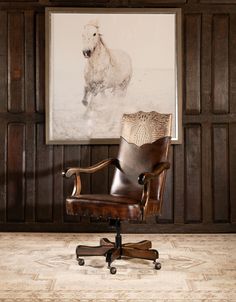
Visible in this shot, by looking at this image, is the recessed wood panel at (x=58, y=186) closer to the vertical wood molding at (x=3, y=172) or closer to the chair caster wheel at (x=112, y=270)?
the vertical wood molding at (x=3, y=172)

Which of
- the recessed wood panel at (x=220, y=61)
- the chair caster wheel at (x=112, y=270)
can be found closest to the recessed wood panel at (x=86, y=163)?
the recessed wood panel at (x=220, y=61)

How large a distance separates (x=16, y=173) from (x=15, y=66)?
108 centimetres

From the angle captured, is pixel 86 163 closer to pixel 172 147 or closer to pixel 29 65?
pixel 172 147

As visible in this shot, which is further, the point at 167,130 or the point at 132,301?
the point at 167,130

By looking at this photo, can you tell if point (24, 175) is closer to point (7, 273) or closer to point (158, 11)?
point (7, 273)

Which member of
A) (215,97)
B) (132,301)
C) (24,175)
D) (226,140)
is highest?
(215,97)

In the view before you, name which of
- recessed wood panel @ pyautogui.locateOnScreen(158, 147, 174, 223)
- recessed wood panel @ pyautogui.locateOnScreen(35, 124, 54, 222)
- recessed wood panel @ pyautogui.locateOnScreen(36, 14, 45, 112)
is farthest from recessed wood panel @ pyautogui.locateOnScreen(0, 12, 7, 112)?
recessed wood panel @ pyautogui.locateOnScreen(158, 147, 174, 223)

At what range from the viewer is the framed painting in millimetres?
4891

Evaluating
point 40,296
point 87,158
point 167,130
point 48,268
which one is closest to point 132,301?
point 40,296

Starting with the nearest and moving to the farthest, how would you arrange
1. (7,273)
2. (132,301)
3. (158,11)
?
(132,301), (7,273), (158,11)

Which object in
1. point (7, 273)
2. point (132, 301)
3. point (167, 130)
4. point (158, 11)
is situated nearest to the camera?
point (132, 301)

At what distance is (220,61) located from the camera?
492cm

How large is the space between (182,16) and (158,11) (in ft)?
0.82

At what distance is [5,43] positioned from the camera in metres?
4.96
